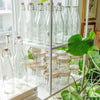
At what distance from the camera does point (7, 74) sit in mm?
810

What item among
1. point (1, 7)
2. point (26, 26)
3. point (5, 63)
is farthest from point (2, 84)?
point (1, 7)

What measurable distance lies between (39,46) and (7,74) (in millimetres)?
241

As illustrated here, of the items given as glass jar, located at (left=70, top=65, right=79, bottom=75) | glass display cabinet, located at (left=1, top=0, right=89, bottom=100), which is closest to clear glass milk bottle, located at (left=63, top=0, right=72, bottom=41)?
glass display cabinet, located at (left=1, top=0, right=89, bottom=100)

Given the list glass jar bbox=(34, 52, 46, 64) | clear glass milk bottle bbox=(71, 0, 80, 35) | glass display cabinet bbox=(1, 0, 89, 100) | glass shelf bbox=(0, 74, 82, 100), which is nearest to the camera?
glass shelf bbox=(0, 74, 82, 100)

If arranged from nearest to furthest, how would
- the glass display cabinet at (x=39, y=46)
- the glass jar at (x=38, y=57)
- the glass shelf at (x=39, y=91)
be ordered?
the glass shelf at (x=39, y=91) < the glass display cabinet at (x=39, y=46) < the glass jar at (x=38, y=57)

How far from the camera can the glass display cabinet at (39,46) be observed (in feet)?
2.86

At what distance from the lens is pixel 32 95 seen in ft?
2.75

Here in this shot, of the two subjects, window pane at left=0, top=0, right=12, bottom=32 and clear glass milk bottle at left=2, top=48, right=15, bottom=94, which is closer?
clear glass milk bottle at left=2, top=48, right=15, bottom=94

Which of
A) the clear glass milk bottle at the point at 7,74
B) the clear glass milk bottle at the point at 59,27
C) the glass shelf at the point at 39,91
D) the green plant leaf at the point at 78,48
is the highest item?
the clear glass milk bottle at the point at 59,27

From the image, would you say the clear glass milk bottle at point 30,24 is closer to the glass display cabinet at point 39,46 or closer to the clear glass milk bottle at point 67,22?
the glass display cabinet at point 39,46

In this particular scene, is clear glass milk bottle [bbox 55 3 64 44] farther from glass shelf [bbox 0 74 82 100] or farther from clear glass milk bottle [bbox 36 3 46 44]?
glass shelf [bbox 0 74 82 100]

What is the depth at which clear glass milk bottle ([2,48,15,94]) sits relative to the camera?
78 cm

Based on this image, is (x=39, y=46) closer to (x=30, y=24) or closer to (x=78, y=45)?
(x=30, y=24)

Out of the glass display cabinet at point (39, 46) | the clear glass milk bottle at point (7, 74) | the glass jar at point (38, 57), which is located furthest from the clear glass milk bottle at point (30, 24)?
the clear glass milk bottle at point (7, 74)
